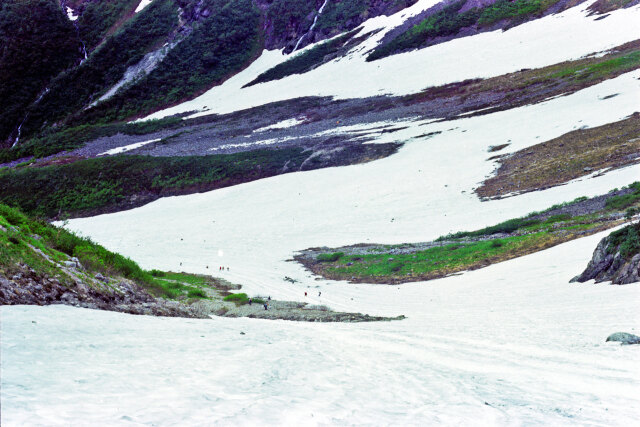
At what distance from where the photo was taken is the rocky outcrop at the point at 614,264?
484 inches

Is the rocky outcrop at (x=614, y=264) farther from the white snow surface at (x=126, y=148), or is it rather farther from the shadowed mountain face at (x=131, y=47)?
the shadowed mountain face at (x=131, y=47)

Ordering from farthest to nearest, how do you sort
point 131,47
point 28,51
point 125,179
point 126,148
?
point 28,51
point 131,47
point 126,148
point 125,179

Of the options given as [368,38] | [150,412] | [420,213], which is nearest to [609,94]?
[420,213]

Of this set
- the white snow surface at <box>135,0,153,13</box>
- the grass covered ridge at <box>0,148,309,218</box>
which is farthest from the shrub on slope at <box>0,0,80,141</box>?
the grass covered ridge at <box>0,148,309,218</box>

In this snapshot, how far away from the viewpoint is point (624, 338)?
29.3ft

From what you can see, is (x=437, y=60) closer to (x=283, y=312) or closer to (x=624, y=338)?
(x=283, y=312)

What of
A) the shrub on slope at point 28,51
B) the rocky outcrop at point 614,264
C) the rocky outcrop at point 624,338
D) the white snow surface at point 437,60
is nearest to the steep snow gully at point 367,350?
the rocky outcrop at point 624,338

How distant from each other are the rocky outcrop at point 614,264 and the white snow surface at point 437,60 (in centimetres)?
6311

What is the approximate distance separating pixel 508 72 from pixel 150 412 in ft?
247

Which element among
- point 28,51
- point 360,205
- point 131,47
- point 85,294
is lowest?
point 360,205

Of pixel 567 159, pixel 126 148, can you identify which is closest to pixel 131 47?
pixel 126 148

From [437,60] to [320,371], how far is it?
85.8m

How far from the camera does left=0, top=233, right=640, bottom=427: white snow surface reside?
Answer: 5.42 meters

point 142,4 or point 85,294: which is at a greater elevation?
point 142,4
